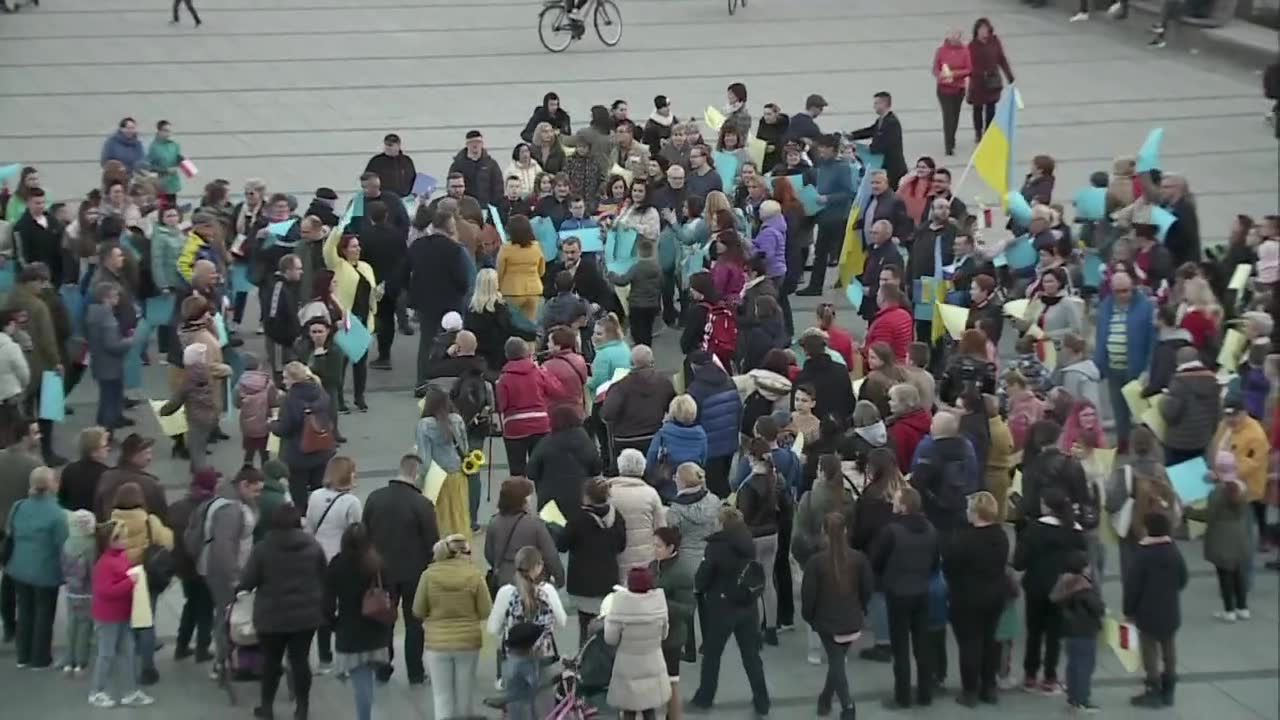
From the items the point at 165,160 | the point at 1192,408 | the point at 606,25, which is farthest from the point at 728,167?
the point at 606,25

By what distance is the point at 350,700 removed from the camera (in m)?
13.0

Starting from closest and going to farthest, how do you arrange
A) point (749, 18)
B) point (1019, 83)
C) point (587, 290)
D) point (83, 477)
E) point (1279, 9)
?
point (83, 477), point (587, 290), point (1279, 9), point (1019, 83), point (749, 18)

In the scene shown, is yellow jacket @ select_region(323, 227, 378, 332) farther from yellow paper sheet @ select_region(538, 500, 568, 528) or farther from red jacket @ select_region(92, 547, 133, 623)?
red jacket @ select_region(92, 547, 133, 623)

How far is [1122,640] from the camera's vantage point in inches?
505

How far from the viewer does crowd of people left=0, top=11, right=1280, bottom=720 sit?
1255 cm

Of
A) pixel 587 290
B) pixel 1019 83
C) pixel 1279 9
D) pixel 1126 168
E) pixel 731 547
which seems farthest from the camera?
pixel 1019 83

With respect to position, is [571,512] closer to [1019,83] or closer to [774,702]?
[774,702]

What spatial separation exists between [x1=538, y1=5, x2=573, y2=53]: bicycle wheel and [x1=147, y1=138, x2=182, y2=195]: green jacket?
A: 10.0 metres

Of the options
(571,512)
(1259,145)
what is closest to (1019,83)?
(1259,145)

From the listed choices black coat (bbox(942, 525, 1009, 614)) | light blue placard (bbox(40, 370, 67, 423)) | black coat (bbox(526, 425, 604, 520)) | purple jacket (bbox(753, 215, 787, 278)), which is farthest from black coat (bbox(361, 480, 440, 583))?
purple jacket (bbox(753, 215, 787, 278))

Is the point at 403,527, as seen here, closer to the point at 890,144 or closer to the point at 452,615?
the point at 452,615

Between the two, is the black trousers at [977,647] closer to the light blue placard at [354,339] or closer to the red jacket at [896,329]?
the red jacket at [896,329]

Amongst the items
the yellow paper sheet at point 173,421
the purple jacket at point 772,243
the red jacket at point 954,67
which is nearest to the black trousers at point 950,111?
the red jacket at point 954,67

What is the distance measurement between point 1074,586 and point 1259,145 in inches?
609
